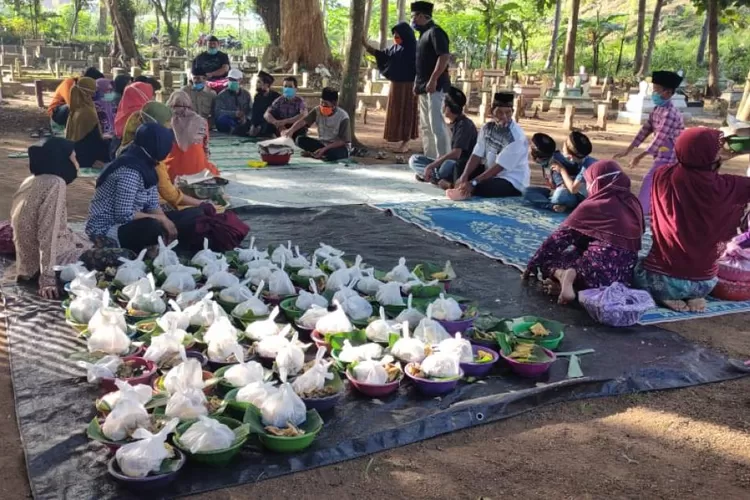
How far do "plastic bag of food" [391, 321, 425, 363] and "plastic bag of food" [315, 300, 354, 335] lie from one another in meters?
0.28

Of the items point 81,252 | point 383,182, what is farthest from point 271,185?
point 81,252

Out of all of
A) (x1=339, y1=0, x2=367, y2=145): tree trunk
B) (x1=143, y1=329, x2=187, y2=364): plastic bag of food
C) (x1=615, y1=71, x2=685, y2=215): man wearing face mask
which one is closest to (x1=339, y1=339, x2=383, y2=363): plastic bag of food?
(x1=143, y1=329, x2=187, y2=364): plastic bag of food

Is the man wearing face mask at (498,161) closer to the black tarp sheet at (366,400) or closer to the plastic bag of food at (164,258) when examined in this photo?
the black tarp sheet at (366,400)

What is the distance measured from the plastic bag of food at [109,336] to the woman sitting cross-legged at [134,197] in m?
1.38

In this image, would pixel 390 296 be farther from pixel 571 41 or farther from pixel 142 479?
pixel 571 41

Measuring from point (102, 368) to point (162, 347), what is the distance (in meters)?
0.26

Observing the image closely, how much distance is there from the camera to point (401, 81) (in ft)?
31.4

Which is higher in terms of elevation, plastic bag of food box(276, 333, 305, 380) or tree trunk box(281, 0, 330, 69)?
tree trunk box(281, 0, 330, 69)

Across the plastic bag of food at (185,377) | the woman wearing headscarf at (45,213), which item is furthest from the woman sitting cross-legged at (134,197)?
the plastic bag of food at (185,377)

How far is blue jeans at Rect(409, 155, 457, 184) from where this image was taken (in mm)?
7391

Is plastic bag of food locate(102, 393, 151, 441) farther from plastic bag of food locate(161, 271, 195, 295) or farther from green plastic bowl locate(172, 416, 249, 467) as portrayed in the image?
plastic bag of food locate(161, 271, 195, 295)

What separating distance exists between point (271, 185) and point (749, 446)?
5.31 metres

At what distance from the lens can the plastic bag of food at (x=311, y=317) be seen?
367cm

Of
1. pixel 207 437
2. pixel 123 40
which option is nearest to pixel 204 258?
pixel 207 437
